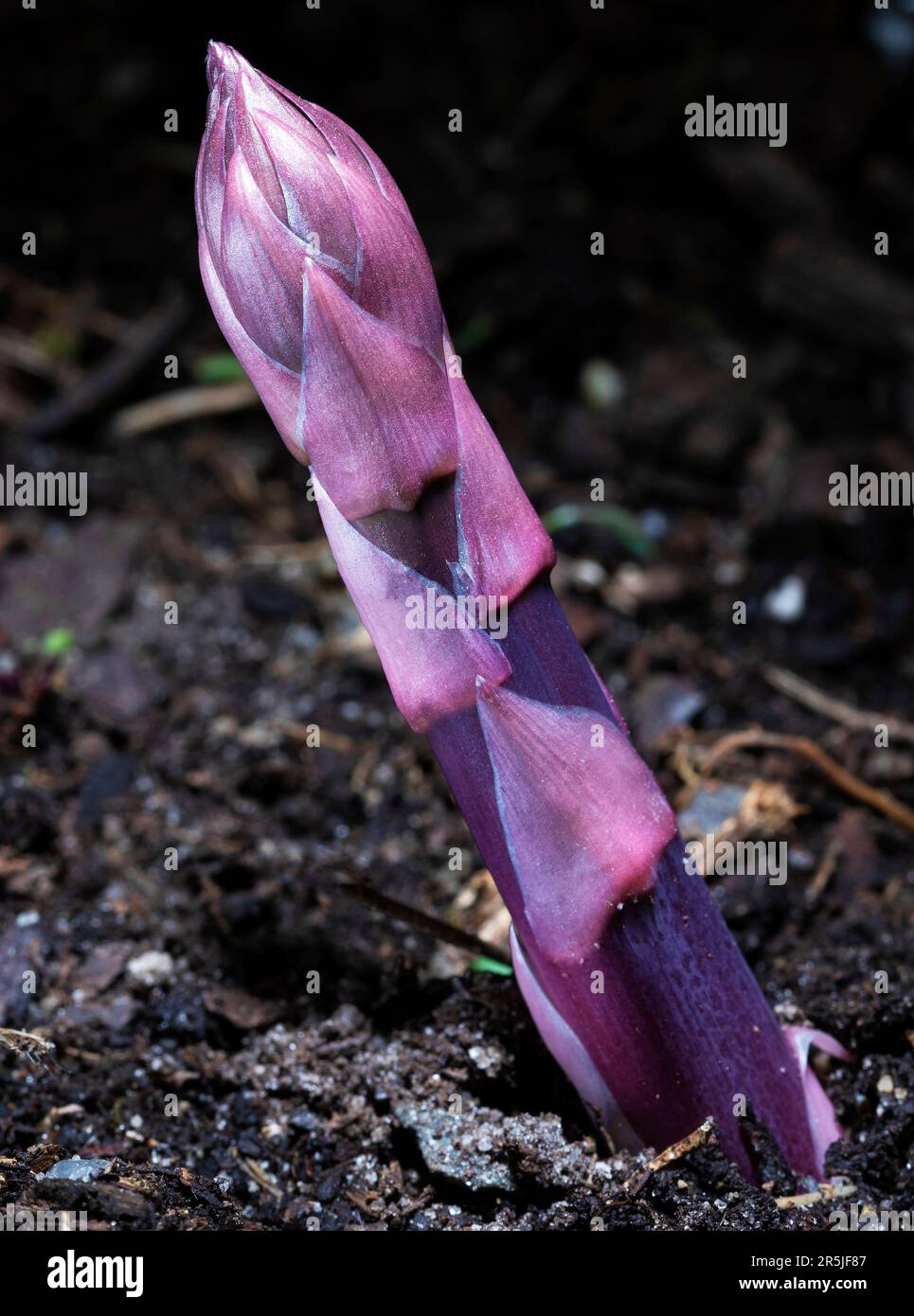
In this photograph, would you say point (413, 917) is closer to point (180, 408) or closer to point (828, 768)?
point (828, 768)

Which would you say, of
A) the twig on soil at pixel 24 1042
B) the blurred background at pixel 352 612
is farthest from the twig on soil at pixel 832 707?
the twig on soil at pixel 24 1042

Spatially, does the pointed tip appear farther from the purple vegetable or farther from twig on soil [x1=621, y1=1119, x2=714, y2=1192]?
twig on soil [x1=621, y1=1119, x2=714, y2=1192]

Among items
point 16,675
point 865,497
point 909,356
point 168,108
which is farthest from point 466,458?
point 168,108

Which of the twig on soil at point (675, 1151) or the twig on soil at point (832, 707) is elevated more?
the twig on soil at point (832, 707)

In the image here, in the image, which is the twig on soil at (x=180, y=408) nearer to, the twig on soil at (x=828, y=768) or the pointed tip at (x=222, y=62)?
the twig on soil at (x=828, y=768)

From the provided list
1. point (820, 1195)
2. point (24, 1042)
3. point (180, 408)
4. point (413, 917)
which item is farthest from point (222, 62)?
point (180, 408)

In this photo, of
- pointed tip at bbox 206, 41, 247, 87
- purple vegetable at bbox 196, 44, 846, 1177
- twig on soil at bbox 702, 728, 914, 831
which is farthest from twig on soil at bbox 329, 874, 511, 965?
pointed tip at bbox 206, 41, 247, 87
